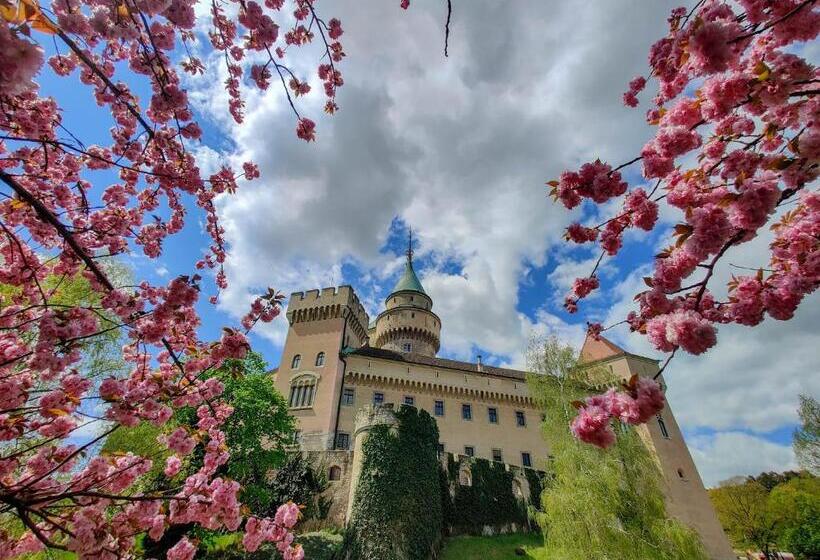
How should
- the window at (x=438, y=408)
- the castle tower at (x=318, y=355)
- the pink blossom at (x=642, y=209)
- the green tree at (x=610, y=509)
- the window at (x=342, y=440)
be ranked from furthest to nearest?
1. the window at (x=438, y=408)
2. the castle tower at (x=318, y=355)
3. the window at (x=342, y=440)
4. the green tree at (x=610, y=509)
5. the pink blossom at (x=642, y=209)

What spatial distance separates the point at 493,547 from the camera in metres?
18.7

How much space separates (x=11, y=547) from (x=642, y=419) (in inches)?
240

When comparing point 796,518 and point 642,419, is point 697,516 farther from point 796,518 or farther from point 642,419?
point 642,419

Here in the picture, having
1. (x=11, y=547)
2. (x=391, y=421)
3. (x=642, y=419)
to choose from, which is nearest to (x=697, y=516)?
(x=391, y=421)

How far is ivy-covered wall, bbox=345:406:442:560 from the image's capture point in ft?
50.0

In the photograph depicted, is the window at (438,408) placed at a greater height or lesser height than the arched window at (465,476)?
greater

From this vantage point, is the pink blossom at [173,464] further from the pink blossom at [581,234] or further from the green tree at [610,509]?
the green tree at [610,509]

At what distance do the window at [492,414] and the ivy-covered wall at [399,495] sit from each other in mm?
9427

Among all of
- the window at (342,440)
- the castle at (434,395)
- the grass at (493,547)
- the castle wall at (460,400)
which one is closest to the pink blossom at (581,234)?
the grass at (493,547)

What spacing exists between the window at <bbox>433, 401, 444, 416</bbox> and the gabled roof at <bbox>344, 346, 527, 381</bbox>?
2675mm

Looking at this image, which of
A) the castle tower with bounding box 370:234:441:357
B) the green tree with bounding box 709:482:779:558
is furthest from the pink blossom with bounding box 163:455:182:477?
the green tree with bounding box 709:482:779:558

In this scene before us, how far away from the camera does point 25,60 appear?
7.33ft

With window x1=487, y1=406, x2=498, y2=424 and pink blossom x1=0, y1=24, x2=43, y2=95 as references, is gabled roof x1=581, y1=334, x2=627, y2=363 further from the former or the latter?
pink blossom x1=0, y1=24, x2=43, y2=95

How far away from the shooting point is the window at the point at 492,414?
28469mm
